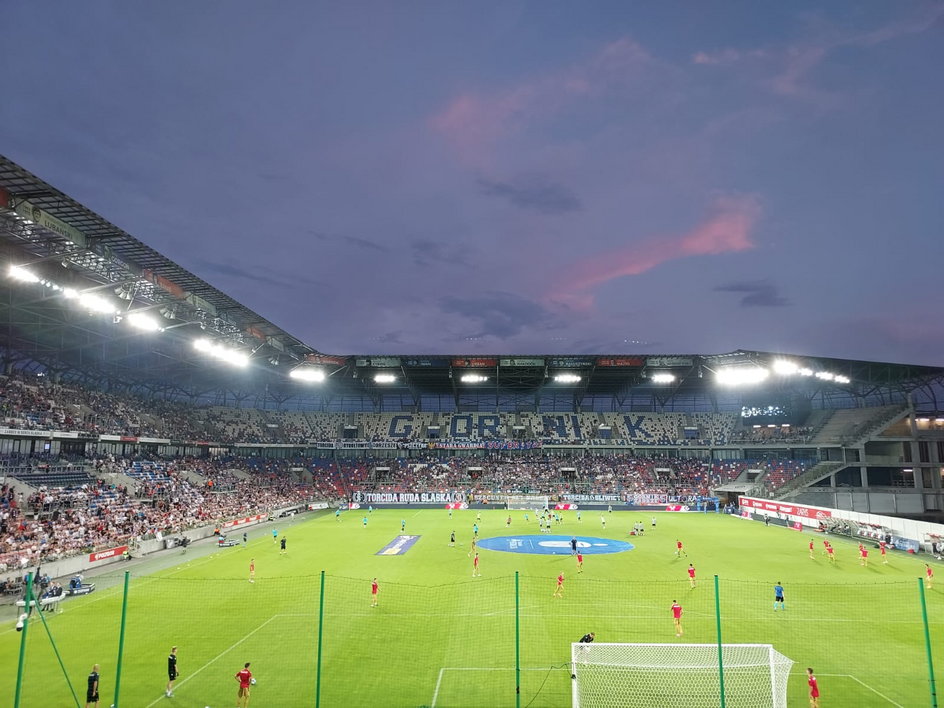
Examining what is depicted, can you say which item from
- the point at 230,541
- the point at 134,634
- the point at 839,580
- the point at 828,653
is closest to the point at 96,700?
the point at 134,634

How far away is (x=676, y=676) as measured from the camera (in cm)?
1672

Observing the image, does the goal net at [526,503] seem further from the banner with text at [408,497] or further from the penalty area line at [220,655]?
the penalty area line at [220,655]

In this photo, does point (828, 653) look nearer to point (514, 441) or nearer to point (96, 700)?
point (96, 700)

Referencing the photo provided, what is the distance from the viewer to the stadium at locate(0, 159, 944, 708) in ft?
57.0

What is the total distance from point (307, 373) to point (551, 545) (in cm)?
4794

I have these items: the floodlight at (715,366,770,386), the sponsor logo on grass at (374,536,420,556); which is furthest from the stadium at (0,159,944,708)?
the sponsor logo on grass at (374,536,420,556)

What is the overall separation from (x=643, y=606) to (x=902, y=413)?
197ft

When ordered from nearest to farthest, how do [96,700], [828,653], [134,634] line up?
[96,700]
[828,653]
[134,634]

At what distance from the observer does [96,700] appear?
45.8 feet

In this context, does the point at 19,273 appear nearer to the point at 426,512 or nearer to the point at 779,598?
the point at 779,598

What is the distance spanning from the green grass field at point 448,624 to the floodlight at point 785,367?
1422 inches

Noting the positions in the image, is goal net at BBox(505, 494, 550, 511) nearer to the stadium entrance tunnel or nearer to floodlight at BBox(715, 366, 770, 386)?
the stadium entrance tunnel

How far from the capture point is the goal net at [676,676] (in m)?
14.8

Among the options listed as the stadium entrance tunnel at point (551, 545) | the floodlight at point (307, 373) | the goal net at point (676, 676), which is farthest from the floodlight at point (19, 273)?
the floodlight at point (307, 373)
